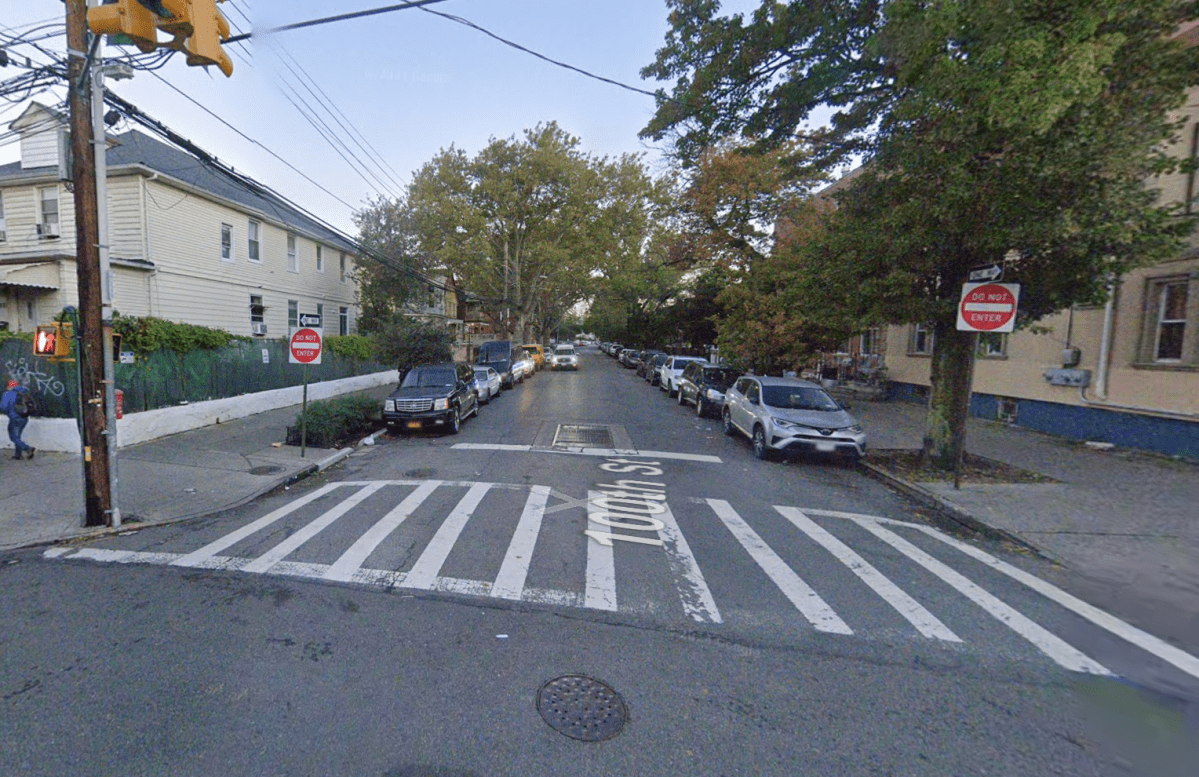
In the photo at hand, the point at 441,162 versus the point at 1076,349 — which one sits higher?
the point at 441,162

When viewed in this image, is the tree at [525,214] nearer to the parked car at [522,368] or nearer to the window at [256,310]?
the parked car at [522,368]

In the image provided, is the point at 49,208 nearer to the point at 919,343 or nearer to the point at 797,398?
the point at 797,398

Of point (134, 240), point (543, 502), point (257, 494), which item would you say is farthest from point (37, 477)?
point (134, 240)

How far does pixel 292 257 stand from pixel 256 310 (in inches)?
118

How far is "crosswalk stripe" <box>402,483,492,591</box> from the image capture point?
470cm

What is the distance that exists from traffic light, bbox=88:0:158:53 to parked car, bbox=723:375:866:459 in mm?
9765

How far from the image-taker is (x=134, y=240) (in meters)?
14.7

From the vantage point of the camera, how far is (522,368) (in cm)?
2802

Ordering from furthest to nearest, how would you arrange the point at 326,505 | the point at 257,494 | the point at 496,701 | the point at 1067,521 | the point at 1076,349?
1. the point at 1076,349
2. the point at 257,494
3. the point at 326,505
4. the point at 1067,521
5. the point at 496,701

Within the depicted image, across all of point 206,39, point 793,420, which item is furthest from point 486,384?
point 206,39

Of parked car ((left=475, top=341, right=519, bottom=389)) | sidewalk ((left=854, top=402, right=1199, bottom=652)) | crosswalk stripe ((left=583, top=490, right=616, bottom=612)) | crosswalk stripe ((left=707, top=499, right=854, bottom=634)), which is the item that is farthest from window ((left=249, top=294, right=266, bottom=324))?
sidewalk ((left=854, top=402, right=1199, bottom=652))

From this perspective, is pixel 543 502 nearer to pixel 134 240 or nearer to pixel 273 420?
pixel 273 420

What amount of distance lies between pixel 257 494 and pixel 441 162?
2972 cm

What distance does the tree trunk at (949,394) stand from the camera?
867 centimetres
